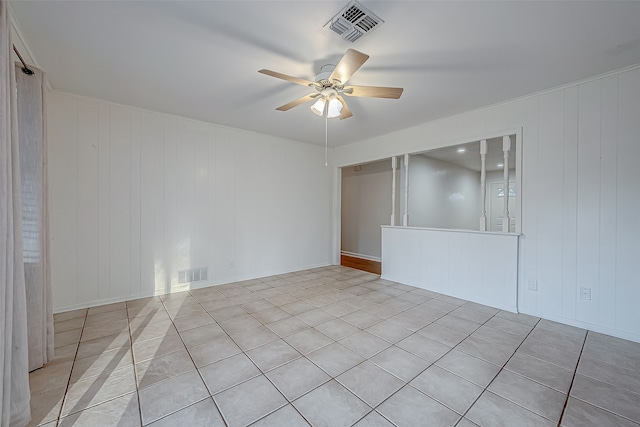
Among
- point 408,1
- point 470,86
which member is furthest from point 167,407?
point 470,86

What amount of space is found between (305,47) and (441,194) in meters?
4.87

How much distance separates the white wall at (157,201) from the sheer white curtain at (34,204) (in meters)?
1.33

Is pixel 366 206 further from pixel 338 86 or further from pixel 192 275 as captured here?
pixel 338 86

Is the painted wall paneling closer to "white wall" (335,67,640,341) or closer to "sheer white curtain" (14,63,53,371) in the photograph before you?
"white wall" (335,67,640,341)

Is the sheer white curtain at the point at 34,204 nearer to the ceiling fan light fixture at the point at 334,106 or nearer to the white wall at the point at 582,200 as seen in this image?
the ceiling fan light fixture at the point at 334,106

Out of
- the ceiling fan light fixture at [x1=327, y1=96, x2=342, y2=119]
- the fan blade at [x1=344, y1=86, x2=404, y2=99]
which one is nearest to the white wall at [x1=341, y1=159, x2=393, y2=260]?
the ceiling fan light fixture at [x1=327, y1=96, x2=342, y2=119]

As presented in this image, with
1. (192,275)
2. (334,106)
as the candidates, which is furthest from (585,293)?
(192,275)

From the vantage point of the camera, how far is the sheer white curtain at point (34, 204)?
6.18 ft

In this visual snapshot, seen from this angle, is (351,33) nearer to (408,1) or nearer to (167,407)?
(408,1)

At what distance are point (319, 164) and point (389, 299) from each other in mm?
3075

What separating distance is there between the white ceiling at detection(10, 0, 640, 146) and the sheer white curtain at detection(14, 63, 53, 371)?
0.50 m

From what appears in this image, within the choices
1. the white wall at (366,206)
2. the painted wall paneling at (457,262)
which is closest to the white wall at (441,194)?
the painted wall paneling at (457,262)

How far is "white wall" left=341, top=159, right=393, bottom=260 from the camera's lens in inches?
250

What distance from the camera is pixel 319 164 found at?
5.44 m
